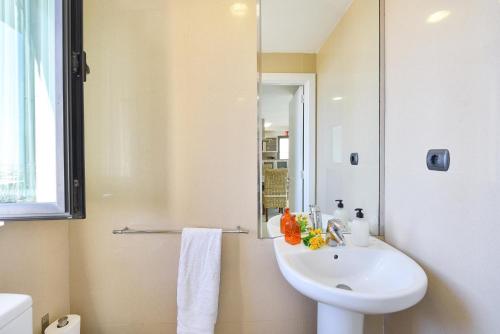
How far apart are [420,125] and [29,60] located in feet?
5.79

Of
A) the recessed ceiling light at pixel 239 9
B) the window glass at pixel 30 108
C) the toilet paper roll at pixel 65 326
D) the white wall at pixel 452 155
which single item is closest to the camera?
the white wall at pixel 452 155

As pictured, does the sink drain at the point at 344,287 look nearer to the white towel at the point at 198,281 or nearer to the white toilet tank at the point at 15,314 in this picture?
the white towel at the point at 198,281

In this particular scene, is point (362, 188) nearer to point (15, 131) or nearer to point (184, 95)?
point (184, 95)

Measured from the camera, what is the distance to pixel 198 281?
4.05 ft

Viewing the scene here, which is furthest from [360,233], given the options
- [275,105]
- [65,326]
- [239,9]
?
[65,326]

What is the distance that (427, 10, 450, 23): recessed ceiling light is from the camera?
885mm

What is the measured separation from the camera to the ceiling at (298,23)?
128 centimetres

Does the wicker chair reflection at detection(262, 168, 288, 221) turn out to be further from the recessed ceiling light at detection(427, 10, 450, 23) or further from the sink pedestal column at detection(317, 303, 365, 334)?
the recessed ceiling light at detection(427, 10, 450, 23)

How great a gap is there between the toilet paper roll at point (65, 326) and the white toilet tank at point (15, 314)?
357mm

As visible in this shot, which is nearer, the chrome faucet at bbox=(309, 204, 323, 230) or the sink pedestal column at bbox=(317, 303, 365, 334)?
the sink pedestal column at bbox=(317, 303, 365, 334)

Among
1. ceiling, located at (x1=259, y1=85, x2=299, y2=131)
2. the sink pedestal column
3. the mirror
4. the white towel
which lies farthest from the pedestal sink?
ceiling, located at (x1=259, y1=85, x2=299, y2=131)

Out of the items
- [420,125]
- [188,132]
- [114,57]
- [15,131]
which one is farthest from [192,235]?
[420,125]

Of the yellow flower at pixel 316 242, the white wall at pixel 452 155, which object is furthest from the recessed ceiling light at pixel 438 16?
the yellow flower at pixel 316 242

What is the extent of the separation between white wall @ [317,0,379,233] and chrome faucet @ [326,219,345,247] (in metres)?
0.18
